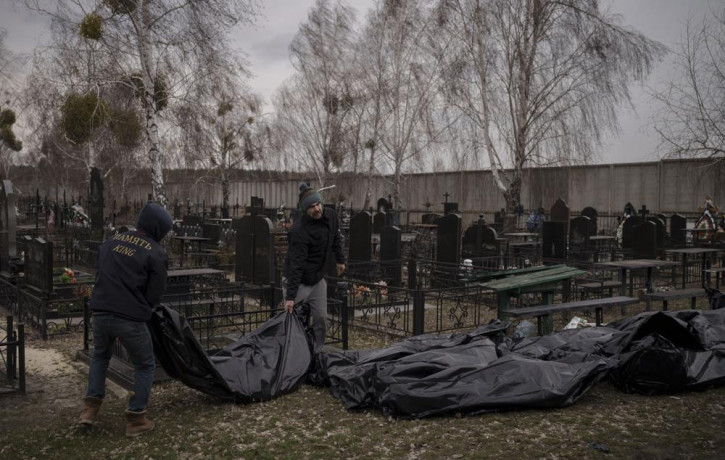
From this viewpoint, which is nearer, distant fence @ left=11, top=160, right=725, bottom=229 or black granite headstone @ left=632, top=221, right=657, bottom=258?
black granite headstone @ left=632, top=221, right=657, bottom=258

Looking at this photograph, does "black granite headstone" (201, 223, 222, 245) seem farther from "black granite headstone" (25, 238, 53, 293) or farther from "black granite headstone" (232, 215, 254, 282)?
"black granite headstone" (25, 238, 53, 293)

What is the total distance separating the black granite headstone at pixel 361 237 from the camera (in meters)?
13.6

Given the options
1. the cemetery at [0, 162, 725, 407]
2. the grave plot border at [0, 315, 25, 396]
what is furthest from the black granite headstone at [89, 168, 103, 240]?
the grave plot border at [0, 315, 25, 396]

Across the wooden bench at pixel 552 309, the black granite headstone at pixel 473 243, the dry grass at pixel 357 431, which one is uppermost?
the black granite headstone at pixel 473 243

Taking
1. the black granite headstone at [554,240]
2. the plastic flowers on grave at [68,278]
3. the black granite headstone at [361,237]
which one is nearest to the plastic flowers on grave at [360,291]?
the black granite headstone at [361,237]

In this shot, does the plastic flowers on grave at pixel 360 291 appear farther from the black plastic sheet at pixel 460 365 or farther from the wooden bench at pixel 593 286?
the black plastic sheet at pixel 460 365

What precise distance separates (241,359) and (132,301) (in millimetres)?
1473

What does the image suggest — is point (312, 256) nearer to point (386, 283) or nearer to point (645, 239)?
point (386, 283)

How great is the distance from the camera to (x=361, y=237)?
13.7 metres

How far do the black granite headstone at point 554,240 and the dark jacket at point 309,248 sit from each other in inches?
281

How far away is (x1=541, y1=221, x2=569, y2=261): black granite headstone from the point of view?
13234mm

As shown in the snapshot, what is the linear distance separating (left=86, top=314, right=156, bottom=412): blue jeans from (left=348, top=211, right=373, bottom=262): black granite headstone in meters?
8.57

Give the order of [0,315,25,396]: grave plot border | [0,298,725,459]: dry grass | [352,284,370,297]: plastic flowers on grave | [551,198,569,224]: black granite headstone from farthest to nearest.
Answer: [551,198,569,224]: black granite headstone
[352,284,370,297]: plastic flowers on grave
[0,315,25,396]: grave plot border
[0,298,725,459]: dry grass

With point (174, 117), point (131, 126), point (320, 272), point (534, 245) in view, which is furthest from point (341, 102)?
point (320, 272)
